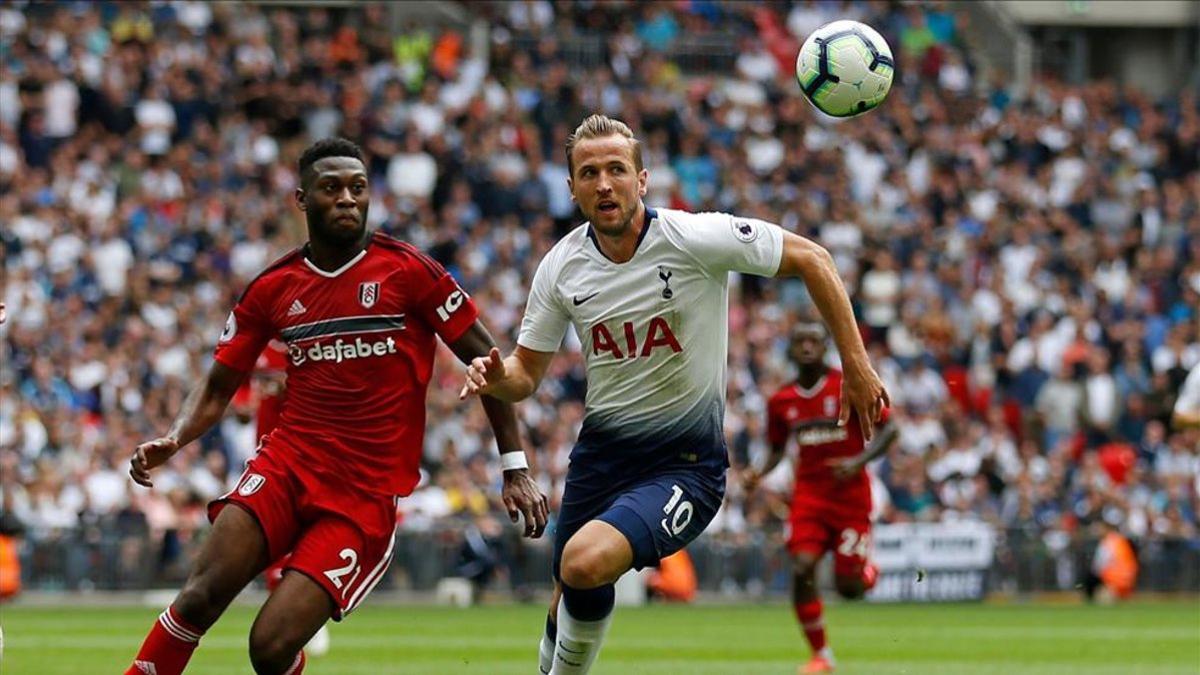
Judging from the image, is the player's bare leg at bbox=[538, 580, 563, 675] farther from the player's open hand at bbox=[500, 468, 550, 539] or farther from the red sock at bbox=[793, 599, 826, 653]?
the red sock at bbox=[793, 599, 826, 653]

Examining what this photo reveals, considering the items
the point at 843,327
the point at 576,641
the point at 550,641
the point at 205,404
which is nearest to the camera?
the point at 843,327

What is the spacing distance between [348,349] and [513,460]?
0.86m

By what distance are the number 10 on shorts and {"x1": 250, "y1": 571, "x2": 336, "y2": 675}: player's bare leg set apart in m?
1.46

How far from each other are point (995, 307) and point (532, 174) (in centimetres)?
627

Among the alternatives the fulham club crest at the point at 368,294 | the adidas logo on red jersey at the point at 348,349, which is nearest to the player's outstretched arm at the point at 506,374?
the adidas logo on red jersey at the point at 348,349

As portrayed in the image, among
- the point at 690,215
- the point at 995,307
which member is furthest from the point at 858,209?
the point at 690,215

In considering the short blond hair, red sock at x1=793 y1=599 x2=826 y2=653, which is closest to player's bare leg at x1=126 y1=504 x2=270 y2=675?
the short blond hair

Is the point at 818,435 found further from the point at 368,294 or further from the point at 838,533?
the point at 368,294

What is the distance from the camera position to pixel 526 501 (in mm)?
10359

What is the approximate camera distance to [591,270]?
10.6 metres

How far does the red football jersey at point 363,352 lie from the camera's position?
10.4 m

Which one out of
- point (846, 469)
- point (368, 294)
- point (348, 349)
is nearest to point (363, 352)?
point (348, 349)

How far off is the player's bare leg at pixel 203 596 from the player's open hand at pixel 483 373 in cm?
112

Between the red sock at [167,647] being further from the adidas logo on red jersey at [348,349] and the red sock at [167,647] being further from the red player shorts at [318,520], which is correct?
the adidas logo on red jersey at [348,349]
